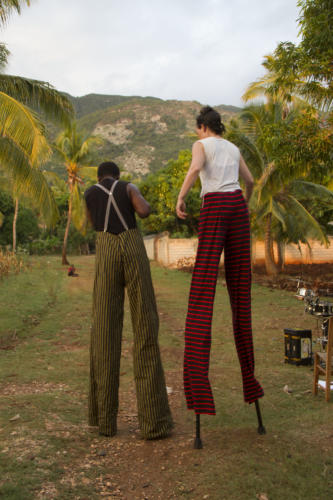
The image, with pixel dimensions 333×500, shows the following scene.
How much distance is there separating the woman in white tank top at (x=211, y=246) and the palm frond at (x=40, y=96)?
8.30 meters

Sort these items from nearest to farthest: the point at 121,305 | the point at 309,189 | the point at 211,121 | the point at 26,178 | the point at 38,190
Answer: the point at 211,121 < the point at 121,305 < the point at 26,178 < the point at 38,190 < the point at 309,189

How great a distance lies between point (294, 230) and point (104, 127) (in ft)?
251

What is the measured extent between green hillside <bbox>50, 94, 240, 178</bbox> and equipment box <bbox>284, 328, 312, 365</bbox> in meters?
65.1

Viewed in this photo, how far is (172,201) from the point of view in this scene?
79.9 ft

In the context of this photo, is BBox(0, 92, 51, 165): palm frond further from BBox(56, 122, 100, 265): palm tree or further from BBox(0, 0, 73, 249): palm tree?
BBox(56, 122, 100, 265): palm tree

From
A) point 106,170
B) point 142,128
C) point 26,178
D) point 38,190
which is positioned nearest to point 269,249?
point 38,190

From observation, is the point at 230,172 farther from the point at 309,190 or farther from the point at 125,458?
the point at 309,190

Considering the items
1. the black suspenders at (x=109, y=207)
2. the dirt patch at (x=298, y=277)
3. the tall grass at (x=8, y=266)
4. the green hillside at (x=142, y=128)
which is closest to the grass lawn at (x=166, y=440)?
the black suspenders at (x=109, y=207)

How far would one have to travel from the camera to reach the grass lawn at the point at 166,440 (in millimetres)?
2758

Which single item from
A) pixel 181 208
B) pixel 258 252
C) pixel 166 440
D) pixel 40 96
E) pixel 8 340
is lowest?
pixel 8 340

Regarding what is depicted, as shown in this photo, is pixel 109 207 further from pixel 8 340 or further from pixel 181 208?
pixel 8 340

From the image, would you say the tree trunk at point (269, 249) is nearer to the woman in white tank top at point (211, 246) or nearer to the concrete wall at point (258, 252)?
the concrete wall at point (258, 252)

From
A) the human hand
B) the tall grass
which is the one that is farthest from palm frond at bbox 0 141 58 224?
the tall grass

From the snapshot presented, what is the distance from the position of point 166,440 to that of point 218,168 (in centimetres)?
206
